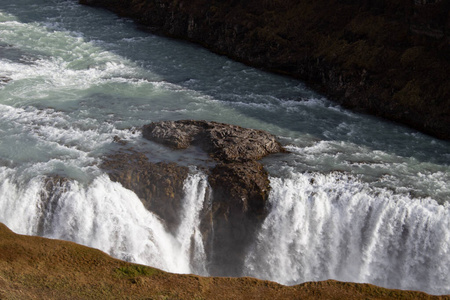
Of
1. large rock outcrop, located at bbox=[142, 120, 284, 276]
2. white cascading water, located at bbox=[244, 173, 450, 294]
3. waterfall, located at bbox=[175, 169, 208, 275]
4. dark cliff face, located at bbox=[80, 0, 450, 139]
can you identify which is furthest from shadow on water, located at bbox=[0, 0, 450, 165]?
waterfall, located at bbox=[175, 169, 208, 275]

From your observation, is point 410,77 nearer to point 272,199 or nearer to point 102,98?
point 272,199

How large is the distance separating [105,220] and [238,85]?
38.4 feet

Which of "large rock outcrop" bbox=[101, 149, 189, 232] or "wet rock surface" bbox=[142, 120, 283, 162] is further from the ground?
"wet rock surface" bbox=[142, 120, 283, 162]

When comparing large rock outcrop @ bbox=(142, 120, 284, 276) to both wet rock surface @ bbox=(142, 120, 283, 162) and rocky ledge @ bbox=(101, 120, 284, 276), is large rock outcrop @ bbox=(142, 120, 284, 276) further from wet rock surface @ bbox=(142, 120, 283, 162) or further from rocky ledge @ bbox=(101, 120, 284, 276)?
wet rock surface @ bbox=(142, 120, 283, 162)

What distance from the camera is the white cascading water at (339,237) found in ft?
53.4

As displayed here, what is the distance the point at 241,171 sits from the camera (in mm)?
17297

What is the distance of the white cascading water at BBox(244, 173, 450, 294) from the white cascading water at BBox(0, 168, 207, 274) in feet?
6.96

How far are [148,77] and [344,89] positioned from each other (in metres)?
9.11

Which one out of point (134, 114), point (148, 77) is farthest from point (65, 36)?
point (134, 114)

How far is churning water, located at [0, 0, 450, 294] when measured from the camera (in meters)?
16.0

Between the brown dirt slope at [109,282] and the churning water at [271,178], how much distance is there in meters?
2.39

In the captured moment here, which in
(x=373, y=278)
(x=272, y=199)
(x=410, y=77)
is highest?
(x=410, y=77)

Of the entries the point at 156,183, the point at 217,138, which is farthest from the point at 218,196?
the point at 217,138

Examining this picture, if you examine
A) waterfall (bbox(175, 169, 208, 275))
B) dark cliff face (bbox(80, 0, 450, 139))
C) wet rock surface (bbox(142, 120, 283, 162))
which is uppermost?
dark cliff face (bbox(80, 0, 450, 139))
